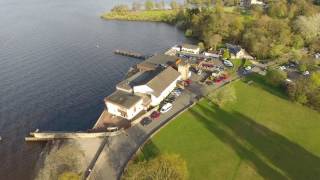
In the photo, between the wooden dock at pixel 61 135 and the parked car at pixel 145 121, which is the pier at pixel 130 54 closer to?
the parked car at pixel 145 121

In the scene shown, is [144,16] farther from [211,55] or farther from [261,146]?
[261,146]

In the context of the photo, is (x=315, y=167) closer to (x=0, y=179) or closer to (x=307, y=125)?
(x=307, y=125)

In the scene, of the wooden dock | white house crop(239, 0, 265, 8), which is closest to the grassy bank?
white house crop(239, 0, 265, 8)

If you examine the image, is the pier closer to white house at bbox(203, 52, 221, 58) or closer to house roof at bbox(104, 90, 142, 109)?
white house at bbox(203, 52, 221, 58)

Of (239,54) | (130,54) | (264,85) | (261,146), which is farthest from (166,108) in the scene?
(130,54)

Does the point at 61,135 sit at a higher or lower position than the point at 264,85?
higher

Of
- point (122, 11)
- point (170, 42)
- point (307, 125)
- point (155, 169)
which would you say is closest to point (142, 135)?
point (155, 169)
